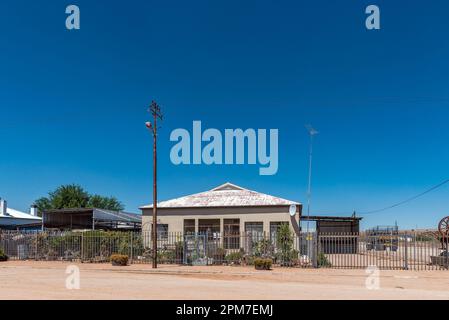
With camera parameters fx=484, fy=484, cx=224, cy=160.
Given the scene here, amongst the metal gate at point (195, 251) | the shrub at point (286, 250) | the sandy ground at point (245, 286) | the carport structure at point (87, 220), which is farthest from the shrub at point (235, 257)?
the carport structure at point (87, 220)

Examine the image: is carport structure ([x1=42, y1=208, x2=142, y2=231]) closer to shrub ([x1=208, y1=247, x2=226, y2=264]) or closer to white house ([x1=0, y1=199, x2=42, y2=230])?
white house ([x1=0, y1=199, x2=42, y2=230])

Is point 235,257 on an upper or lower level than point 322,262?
upper

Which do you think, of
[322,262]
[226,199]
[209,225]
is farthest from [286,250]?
[226,199]

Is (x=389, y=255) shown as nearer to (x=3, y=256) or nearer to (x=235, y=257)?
(x=235, y=257)

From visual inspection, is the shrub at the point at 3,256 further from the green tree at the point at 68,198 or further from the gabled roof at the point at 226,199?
the green tree at the point at 68,198

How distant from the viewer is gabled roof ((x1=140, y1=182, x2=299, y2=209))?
33231 millimetres

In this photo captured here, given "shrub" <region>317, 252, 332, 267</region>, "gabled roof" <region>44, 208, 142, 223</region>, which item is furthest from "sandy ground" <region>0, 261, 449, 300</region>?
"gabled roof" <region>44, 208, 142, 223</region>

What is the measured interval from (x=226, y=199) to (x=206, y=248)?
865 centimetres

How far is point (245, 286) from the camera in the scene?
16.4 m

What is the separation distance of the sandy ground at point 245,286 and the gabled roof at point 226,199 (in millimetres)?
10091

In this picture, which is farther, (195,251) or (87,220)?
(87,220)

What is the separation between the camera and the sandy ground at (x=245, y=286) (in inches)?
537

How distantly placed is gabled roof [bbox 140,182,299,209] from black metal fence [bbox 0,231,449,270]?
10.5 feet
